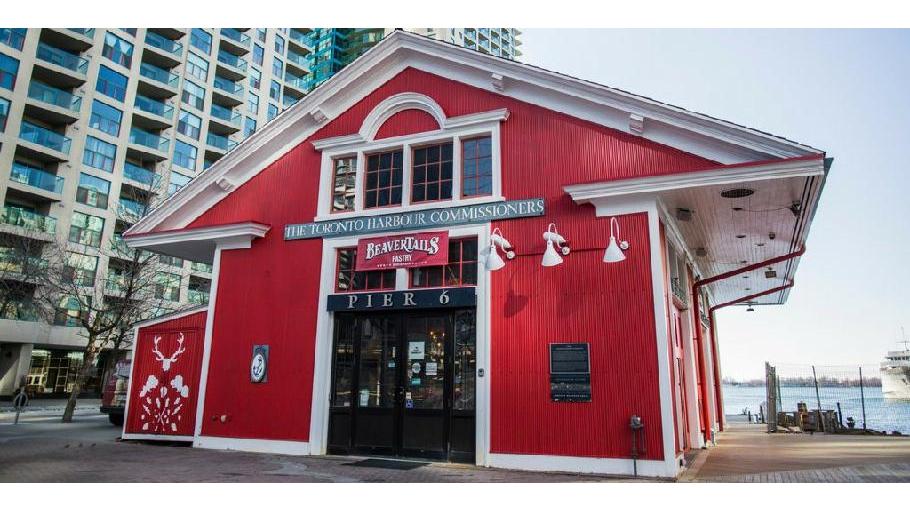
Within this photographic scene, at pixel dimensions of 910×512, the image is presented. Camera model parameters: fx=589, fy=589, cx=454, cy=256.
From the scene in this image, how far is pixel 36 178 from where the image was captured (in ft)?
105

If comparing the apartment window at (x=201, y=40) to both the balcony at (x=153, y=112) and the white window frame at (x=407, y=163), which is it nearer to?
the balcony at (x=153, y=112)

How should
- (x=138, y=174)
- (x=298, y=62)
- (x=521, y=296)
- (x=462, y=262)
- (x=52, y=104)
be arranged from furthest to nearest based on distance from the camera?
(x=298, y=62)
(x=138, y=174)
(x=52, y=104)
(x=462, y=262)
(x=521, y=296)

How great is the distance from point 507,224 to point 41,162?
33632mm

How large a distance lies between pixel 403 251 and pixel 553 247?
290 centimetres

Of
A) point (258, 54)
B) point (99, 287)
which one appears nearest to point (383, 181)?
point (99, 287)

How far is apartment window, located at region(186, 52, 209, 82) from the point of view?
4119cm

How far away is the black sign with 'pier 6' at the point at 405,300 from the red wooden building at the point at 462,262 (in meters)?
0.04

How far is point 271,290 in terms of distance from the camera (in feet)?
39.9

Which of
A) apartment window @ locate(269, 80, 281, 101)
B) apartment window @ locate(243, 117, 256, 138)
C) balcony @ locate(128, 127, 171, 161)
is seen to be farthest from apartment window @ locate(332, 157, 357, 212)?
apartment window @ locate(269, 80, 281, 101)

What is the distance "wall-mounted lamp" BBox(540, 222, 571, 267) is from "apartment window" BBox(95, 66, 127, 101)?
35.5 metres

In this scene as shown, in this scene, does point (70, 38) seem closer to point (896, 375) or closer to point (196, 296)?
point (196, 296)

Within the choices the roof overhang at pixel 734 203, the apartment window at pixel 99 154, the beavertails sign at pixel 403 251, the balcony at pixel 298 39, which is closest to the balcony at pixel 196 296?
the apartment window at pixel 99 154

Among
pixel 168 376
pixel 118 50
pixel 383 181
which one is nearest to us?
pixel 383 181

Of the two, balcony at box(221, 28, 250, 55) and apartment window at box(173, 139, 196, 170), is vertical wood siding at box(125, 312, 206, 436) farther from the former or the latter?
balcony at box(221, 28, 250, 55)
